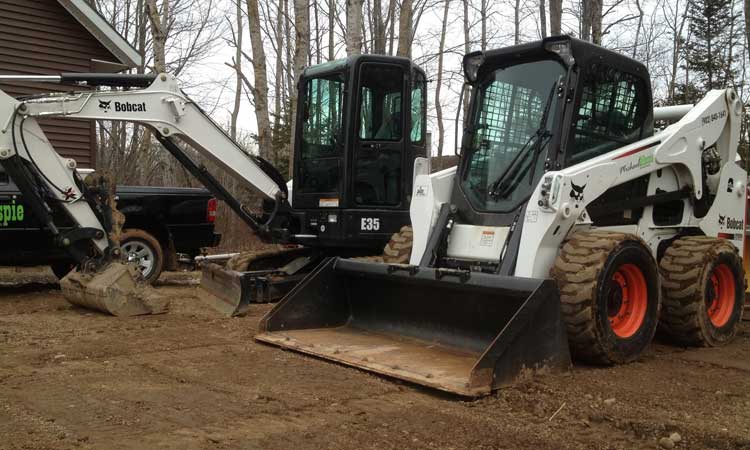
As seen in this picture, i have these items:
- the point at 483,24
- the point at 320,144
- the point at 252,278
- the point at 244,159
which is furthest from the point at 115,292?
the point at 483,24

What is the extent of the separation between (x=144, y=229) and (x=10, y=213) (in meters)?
1.99

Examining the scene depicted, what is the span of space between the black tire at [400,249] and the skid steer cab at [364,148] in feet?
5.03

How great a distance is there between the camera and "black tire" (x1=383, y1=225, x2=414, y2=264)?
24.0ft

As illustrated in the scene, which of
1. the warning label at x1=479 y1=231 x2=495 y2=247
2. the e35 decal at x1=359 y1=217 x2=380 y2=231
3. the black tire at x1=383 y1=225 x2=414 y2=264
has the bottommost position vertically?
the black tire at x1=383 y1=225 x2=414 y2=264

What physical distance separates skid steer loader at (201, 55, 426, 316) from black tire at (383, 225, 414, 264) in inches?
60.4

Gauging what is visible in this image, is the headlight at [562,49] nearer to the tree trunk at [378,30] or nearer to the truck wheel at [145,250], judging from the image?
the truck wheel at [145,250]

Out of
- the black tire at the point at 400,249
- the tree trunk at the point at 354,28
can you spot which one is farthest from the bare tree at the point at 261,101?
the black tire at the point at 400,249

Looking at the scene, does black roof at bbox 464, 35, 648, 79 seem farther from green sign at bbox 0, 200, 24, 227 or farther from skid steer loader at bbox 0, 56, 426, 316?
green sign at bbox 0, 200, 24, 227

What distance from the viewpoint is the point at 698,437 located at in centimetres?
436

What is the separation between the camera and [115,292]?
27.7ft

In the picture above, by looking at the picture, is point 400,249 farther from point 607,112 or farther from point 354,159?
point 607,112

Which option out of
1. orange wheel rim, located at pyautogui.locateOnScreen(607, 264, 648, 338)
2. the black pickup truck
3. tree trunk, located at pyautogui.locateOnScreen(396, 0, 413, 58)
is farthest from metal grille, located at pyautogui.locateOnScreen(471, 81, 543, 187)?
tree trunk, located at pyautogui.locateOnScreen(396, 0, 413, 58)

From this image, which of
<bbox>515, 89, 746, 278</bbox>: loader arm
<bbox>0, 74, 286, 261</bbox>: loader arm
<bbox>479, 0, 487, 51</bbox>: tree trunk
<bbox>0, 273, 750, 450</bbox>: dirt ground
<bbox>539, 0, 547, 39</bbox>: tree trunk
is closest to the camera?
<bbox>0, 273, 750, 450</bbox>: dirt ground

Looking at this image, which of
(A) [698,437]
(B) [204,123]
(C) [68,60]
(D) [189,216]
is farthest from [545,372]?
(C) [68,60]
